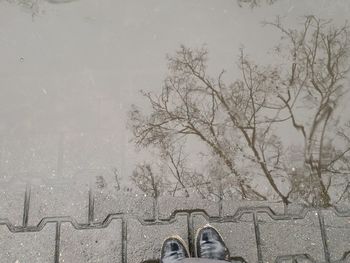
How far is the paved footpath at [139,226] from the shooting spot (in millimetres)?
2266

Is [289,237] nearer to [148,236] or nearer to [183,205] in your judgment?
[183,205]

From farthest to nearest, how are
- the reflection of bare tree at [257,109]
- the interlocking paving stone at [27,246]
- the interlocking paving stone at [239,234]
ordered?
the reflection of bare tree at [257,109]
the interlocking paving stone at [239,234]
the interlocking paving stone at [27,246]

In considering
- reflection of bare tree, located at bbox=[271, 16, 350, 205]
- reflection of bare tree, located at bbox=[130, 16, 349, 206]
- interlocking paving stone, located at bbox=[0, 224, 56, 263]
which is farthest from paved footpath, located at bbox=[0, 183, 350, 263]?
reflection of bare tree, located at bbox=[271, 16, 350, 205]

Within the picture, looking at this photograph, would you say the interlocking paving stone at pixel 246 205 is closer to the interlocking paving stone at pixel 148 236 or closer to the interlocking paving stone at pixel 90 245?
the interlocking paving stone at pixel 148 236

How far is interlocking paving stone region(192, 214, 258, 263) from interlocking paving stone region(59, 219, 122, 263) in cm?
49

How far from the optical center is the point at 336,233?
240 centimetres

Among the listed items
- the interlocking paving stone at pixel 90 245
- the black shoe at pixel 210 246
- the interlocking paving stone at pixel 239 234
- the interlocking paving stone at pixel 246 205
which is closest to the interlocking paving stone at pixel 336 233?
the interlocking paving stone at pixel 246 205

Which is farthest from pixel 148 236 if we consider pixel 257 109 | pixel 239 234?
pixel 257 109

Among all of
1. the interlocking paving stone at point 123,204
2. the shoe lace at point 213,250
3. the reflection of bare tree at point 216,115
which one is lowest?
the shoe lace at point 213,250

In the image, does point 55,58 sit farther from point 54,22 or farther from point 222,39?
point 222,39

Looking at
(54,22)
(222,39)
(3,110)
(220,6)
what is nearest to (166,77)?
(222,39)

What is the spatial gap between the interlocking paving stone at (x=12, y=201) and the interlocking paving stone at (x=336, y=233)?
1854mm

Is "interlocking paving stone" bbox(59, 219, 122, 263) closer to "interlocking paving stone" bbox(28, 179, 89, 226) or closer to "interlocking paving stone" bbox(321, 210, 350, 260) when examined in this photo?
"interlocking paving stone" bbox(28, 179, 89, 226)

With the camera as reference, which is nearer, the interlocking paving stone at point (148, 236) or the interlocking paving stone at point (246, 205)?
the interlocking paving stone at point (148, 236)
